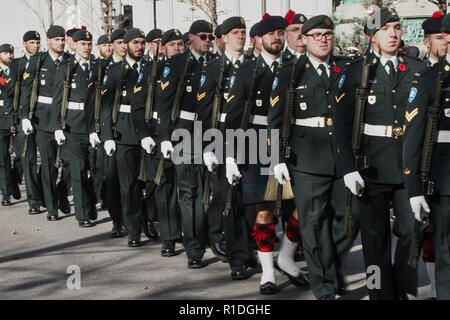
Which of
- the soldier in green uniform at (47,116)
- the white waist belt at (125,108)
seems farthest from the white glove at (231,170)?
the soldier in green uniform at (47,116)

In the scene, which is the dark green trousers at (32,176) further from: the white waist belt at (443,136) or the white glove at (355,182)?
the white waist belt at (443,136)

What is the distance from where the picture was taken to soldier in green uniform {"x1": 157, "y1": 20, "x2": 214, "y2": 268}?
7.99m

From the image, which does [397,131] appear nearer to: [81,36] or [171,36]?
[171,36]

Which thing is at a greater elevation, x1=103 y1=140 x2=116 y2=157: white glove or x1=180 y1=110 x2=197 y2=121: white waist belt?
x1=180 y1=110 x2=197 y2=121: white waist belt

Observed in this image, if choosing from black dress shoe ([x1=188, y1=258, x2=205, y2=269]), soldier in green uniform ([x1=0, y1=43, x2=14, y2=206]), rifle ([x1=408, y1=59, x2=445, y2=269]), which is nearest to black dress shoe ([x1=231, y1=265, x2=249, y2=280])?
black dress shoe ([x1=188, y1=258, x2=205, y2=269])

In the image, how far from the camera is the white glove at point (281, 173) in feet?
21.1

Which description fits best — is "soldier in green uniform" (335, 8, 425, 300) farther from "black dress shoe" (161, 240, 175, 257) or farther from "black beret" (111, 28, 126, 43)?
"black beret" (111, 28, 126, 43)

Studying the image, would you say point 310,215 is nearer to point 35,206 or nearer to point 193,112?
point 193,112

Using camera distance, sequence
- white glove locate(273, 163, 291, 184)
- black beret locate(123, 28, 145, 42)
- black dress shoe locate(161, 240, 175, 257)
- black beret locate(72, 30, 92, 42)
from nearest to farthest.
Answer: white glove locate(273, 163, 291, 184)
black dress shoe locate(161, 240, 175, 257)
black beret locate(123, 28, 145, 42)
black beret locate(72, 30, 92, 42)

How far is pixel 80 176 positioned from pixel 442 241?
5.91 metres

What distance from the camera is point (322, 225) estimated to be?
639cm

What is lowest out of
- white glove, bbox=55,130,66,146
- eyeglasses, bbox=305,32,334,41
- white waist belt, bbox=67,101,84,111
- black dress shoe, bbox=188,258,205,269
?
black dress shoe, bbox=188,258,205,269

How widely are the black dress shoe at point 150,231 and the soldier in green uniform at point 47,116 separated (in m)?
1.84

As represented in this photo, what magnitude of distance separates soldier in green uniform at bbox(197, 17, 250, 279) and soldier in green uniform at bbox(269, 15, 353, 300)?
0.96 meters
